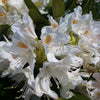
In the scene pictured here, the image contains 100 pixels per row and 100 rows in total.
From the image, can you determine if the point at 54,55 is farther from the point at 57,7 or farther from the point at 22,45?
the point at 57,7

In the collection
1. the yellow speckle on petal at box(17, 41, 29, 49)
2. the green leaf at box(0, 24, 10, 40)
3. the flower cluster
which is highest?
the green leaf at box(0, 24, 10, 40)

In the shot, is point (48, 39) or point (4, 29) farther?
point (4, 29)

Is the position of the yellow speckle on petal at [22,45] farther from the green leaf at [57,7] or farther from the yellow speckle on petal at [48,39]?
the green leaf at [57,7]

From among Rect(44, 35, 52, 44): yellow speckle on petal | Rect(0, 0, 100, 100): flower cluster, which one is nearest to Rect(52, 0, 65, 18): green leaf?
Rect(0, 0, 100, 100): flower cluster

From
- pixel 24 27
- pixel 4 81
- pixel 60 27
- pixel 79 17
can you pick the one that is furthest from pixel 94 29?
pixel 4 81

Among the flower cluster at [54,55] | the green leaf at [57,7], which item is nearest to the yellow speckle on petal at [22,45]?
the flower cluster at [54,55]

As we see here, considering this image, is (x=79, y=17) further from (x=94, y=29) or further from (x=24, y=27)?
(x=24, y=27)

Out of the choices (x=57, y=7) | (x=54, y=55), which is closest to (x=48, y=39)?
(x=54, y=55)

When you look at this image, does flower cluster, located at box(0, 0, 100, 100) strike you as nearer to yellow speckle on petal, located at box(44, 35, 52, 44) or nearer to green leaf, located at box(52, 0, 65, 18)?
yellow speckle on petal, located at box(44, 35, 52, 44)

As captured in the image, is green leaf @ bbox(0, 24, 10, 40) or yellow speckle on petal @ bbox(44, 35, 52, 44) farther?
green leaf @ bbox(0, 24, 10, 40)
